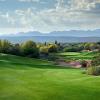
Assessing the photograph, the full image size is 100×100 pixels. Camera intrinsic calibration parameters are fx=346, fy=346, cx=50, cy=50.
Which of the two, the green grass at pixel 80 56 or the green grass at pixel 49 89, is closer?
the green grass at pixel 49 89

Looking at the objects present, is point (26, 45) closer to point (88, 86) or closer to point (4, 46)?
point (4, 46)

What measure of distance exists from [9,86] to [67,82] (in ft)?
19.4

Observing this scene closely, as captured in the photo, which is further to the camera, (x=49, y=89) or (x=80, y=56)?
(x=80, y=56)

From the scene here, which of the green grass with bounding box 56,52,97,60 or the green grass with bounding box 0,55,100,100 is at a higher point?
the green grass with bounding box 0,55,100,100

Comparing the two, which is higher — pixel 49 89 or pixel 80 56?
pixel 49 89

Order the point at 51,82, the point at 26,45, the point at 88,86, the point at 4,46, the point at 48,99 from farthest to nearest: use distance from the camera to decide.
A: the point at 26,45
the point at 4,46
the point at 51,82
the point at 88,86
the point at 48,99

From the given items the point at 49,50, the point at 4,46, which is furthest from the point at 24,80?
the point at 49,50

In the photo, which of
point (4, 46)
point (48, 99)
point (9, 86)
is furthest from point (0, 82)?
point (4, 46)

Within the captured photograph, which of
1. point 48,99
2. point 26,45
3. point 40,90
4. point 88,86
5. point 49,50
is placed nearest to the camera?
point 48,99

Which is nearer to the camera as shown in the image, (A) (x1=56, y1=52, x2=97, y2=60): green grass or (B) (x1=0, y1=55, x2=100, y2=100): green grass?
(B) (x1=0, y1=55, x2=100, y2=100): green grass

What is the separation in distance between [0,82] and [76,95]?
28.0ft

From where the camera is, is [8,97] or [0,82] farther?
[0,82]

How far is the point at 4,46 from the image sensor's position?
362ft

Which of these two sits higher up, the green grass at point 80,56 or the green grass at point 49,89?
the green grass at point 49,89
